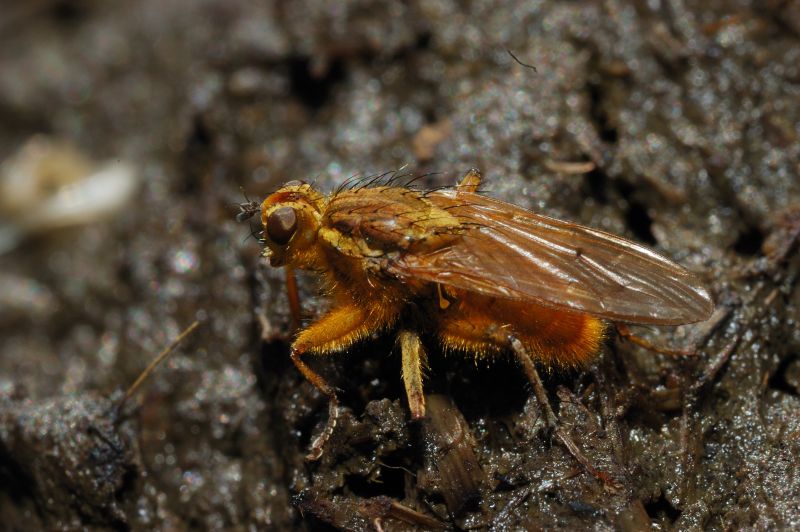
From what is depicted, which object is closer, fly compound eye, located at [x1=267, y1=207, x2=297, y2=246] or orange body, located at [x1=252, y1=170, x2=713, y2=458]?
orange body, located at [x1=252, y1=170, x2=713, y2=458]

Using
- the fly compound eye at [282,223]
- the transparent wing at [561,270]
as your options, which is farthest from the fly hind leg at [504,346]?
the fly compound eye at [282,223]

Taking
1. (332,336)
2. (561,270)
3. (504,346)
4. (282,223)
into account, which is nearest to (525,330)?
(504,346)

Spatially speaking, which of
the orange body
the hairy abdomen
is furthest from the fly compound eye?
the hairy abdomen

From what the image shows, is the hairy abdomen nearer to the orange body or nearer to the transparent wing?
the orange body

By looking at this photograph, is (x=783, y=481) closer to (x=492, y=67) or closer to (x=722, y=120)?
(x=722, y=120)

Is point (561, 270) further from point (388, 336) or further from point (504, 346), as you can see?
point (388, 336)
